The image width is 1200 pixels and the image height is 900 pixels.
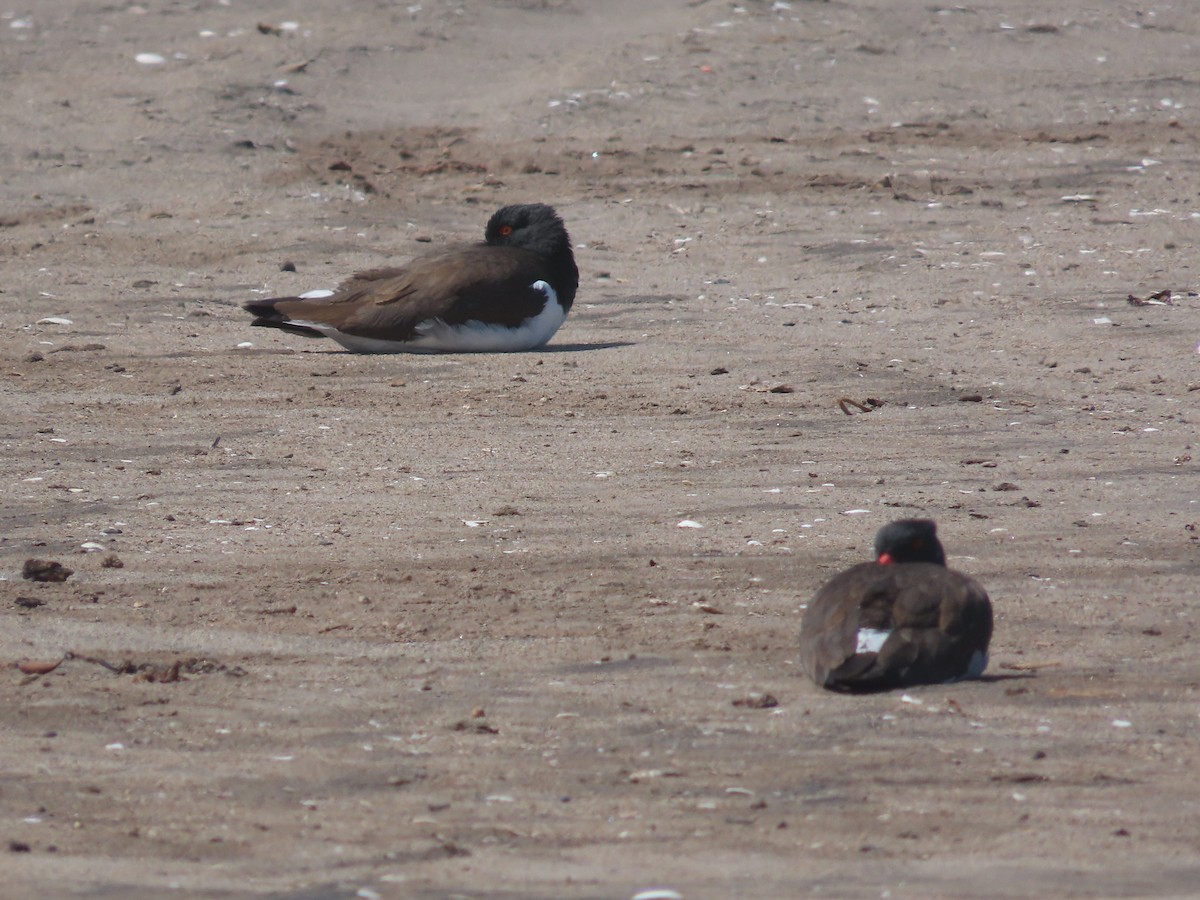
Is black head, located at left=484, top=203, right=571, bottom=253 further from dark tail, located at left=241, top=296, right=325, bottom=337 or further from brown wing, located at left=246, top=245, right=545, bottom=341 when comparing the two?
dark tail, located at left=241, top=296, right=325, bottom=337

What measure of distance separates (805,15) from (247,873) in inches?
610

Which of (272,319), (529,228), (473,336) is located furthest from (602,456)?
(529,228)

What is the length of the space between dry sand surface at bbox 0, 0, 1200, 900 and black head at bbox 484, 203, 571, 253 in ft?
2.03

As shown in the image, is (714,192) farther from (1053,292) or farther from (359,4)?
(359,4)

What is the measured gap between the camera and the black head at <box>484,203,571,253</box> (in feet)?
37.0

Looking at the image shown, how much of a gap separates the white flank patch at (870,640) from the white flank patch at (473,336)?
588 cm

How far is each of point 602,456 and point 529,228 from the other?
347 centimetres

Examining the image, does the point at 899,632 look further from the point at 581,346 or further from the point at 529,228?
the point at 529,228

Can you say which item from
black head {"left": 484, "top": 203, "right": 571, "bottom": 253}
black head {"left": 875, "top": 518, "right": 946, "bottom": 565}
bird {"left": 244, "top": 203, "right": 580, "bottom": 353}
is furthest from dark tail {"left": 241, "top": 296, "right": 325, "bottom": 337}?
black head {"left": 875, "top": 518, "right": 946, "bottom": 565}

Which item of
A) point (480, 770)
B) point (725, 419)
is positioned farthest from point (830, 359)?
point (480, 770)

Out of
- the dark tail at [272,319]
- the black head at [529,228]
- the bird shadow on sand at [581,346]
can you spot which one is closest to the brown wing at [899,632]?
the bird shadow on sand at [581,346]

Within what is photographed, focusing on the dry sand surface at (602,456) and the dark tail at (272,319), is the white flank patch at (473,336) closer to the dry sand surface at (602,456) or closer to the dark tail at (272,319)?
the dark tail at (272,319)

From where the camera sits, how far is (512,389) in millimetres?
9719

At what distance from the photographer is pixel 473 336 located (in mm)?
10797
